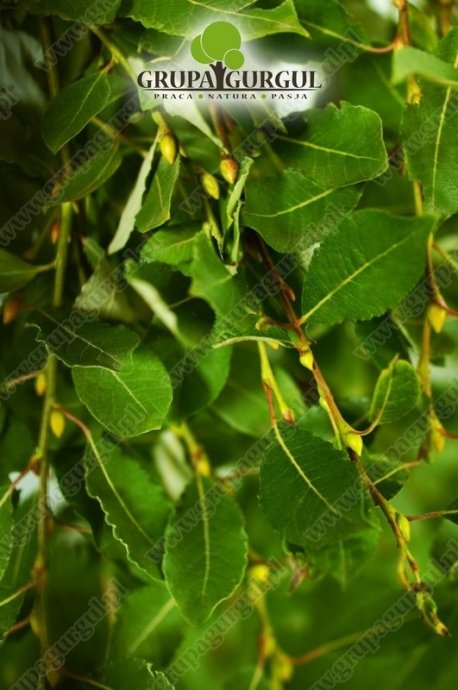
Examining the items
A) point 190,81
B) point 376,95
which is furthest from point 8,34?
point 376,95

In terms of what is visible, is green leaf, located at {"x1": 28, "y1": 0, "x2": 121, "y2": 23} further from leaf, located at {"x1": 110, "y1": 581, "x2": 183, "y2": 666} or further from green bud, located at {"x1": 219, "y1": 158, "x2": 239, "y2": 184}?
leaf, located at {"x1": 110, "y1": 581, "x2": 183, "y2": 666}

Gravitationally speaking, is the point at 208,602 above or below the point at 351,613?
above

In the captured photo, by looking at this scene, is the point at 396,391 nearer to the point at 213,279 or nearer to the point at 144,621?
the point at 213,279

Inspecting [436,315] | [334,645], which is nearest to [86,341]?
[436,315]

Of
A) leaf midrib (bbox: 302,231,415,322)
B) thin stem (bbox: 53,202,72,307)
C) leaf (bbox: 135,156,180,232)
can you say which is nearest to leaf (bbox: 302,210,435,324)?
leaf midrib (bbox: 302,231,415,322)

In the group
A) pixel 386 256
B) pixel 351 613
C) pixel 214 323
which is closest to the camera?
pixel 386 256

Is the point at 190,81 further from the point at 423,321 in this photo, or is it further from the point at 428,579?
the point at 428,579

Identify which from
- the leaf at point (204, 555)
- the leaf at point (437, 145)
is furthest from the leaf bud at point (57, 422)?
the leaf at point (437, 145)
